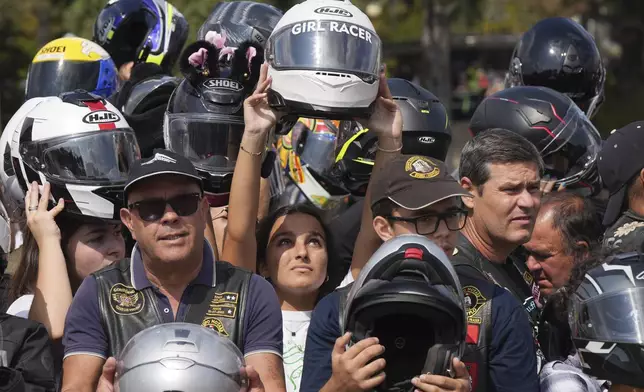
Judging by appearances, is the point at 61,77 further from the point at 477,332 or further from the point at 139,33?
the point at 477,332

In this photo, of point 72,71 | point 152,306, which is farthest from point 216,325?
point 72,71

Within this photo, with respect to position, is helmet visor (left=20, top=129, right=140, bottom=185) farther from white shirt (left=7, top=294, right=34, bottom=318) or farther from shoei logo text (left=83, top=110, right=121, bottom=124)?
white shirt (left=7, top=294, right=34, bottom=318)

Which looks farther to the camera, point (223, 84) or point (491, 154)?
point (223, 84)

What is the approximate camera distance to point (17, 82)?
21.6 m

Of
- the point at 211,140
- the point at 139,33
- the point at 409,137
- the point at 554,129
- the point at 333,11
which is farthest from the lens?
the point at 139,33

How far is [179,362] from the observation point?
4.62 metres

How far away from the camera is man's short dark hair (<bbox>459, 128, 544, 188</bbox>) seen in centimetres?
623

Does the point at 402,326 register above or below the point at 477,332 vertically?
above

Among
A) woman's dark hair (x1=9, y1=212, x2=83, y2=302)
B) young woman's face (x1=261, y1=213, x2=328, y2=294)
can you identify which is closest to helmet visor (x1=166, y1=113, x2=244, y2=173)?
young woman's face (x1=261, y1=213, x2=328, y2=294)

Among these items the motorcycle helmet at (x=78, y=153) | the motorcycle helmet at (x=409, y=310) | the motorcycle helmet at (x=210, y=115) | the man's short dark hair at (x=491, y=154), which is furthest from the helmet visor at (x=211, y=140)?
the motorcycle helmet at (x=409, y=310)

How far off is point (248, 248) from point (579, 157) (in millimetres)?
2674

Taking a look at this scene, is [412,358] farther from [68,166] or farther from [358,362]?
[68,166]

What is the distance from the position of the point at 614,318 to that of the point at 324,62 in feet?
7.29

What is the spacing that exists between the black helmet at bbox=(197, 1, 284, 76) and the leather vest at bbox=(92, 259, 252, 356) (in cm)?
266
